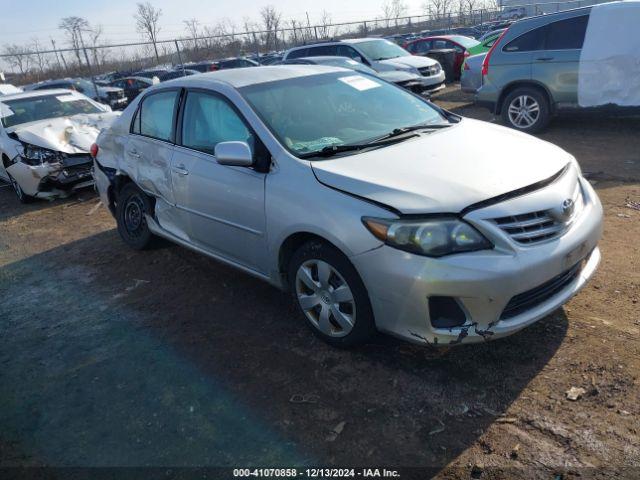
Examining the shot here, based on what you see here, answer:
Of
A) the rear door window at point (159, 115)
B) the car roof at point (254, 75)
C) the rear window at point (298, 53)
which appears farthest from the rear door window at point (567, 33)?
the rear window at point (298, 53)

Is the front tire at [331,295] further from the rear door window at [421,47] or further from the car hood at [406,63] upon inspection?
the rear door window at [421,47]

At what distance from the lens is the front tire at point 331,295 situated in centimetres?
299

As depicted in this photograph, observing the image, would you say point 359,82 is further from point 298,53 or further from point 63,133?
point 298,53

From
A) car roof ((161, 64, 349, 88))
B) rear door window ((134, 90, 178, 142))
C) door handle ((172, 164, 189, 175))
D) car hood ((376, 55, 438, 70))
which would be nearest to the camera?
car roof ((161, 64, 349, 88))

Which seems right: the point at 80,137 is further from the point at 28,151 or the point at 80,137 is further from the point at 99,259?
the point at 99,259

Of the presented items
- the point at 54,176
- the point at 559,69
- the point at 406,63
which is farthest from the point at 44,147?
the point at 406,63

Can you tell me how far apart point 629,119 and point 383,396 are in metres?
8.40

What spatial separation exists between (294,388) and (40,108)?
7.90 meters

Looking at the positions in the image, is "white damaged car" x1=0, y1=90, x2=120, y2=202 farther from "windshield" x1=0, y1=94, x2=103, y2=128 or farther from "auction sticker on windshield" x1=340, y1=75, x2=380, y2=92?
"auction sticker on windshield" x1=340, y1=75, x2=380, y2=92

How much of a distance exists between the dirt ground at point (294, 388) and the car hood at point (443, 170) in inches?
39.5

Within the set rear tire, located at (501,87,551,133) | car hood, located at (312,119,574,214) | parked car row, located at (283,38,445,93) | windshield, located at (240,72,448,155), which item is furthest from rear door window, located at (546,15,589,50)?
car hood, located at (312,119,574,214)

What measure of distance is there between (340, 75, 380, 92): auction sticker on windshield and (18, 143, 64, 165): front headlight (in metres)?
5.34

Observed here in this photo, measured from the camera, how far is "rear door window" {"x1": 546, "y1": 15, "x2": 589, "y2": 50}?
7.88 metres

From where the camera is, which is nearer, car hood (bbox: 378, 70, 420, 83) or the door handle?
the door handle
